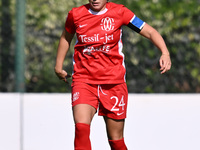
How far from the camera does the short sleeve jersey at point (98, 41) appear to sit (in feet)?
9.59

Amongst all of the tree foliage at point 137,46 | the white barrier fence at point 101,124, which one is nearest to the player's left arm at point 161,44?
the white barrier fence at point 101,124

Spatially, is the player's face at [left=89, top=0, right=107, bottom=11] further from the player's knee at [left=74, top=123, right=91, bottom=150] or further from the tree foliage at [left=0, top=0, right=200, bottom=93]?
the tree foliage at [left=0, top=0, right=200, bottom=93]

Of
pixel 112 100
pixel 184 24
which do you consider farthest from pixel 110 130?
pixel 184 24

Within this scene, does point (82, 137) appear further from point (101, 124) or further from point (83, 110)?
point (101, 124)

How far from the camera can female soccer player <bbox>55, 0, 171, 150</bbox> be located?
2891mm

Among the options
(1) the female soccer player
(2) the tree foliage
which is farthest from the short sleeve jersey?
(2) the tree foliage

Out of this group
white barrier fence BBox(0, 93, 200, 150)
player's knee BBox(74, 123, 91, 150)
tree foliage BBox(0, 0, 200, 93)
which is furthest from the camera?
tree foliage BBox(0, 0, 200, 93)

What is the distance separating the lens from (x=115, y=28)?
296 centimetres

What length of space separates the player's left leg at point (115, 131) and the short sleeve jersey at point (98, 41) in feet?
0.94

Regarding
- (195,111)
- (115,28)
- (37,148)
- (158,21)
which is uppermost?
(158,21)

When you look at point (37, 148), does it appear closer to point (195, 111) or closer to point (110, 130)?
point (110, 130)

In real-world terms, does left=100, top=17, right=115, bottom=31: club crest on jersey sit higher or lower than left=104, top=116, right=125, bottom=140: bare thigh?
higher

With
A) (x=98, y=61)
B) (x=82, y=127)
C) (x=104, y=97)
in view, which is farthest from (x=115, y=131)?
(x=98, y=61)

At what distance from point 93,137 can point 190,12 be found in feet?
8.65
